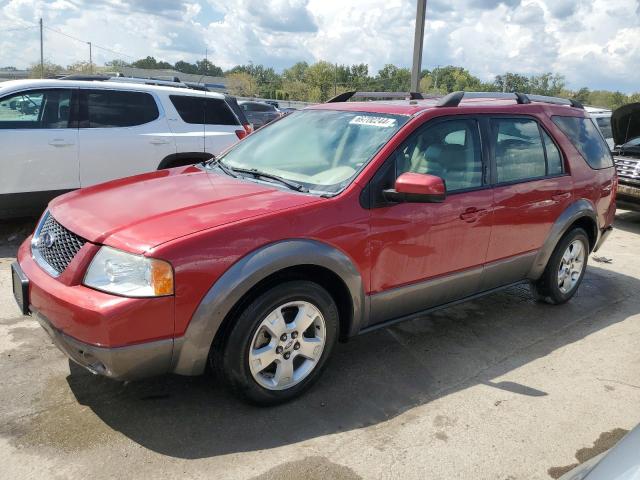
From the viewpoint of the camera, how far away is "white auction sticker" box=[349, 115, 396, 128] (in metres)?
3.66

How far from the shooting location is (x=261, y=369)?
9.87 feet

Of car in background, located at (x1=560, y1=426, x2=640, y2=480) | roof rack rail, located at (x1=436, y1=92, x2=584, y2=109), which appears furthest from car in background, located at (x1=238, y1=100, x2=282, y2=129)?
car in background, located at (x1=560, y1=426, x2=640, y2=480)

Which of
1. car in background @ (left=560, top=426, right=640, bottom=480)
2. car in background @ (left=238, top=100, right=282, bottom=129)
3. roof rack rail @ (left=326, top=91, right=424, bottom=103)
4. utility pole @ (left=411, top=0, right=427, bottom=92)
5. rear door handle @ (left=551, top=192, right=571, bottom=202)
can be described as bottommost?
car in background @ (left=560, top=426, right=640, bottom=480)

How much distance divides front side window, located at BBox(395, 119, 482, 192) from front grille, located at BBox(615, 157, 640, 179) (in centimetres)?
636

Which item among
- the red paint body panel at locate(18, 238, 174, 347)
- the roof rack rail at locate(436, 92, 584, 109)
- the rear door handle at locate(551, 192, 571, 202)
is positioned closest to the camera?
the red paint body panel at locate(18, 238, 174, 347)

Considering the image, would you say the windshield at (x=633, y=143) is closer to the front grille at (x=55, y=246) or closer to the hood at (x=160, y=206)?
the hood at (x=160, y=206)

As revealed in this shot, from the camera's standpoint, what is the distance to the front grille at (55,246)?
2887 millimetres

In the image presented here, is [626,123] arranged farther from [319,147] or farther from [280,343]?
[280,343]

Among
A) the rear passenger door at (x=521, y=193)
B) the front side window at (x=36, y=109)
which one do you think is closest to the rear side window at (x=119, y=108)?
the front side window at (x=36, y=109)

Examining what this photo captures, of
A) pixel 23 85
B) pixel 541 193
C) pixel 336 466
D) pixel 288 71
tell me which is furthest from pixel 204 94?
pixel 288 71

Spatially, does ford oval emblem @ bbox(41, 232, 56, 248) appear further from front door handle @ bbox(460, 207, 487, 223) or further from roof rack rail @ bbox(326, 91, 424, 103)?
roof rack rail @ bbox(326, 91, 424, 103)

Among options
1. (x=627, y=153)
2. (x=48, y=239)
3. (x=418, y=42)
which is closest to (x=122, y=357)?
(x=48, y=239)

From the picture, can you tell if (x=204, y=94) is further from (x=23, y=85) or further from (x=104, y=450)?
(x=104, y=450)

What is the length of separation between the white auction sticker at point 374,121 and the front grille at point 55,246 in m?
1.93
